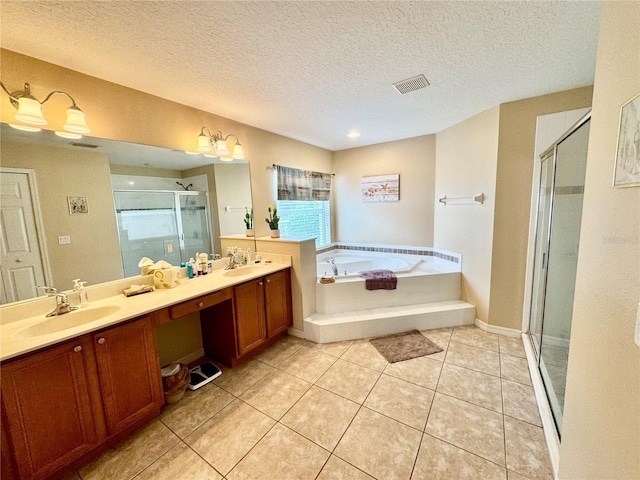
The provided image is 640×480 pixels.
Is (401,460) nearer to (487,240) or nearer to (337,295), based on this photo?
(337,295)

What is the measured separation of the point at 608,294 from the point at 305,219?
11.3 feet

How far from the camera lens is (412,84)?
6.58ft

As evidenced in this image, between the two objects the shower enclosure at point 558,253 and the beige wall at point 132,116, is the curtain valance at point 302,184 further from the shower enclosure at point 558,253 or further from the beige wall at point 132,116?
the shower enclosure at point 558,253

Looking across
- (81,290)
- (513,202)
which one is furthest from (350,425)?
(513,202)

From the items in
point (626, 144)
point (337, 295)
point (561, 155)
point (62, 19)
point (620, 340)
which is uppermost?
point (62, 19)

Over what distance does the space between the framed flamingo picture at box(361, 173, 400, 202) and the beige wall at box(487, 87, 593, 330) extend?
4.98ft

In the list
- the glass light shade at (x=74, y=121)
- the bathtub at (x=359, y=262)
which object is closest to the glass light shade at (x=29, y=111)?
the glass light shade at (x=74, y=121)

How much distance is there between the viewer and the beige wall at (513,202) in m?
2.34

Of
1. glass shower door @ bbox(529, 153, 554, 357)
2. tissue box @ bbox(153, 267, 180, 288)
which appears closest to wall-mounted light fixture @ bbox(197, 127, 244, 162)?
tissue box @ bbox(153, 267, 180, 288)

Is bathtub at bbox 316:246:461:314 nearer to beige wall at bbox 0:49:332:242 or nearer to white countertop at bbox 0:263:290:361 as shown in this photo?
white countertop at bbox 0:263:290:361

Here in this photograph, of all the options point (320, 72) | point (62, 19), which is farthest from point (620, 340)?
point (62, 19)

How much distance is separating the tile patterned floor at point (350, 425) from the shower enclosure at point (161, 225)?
1.19m

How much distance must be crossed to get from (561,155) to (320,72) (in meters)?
1.98

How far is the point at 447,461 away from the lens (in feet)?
4.50
